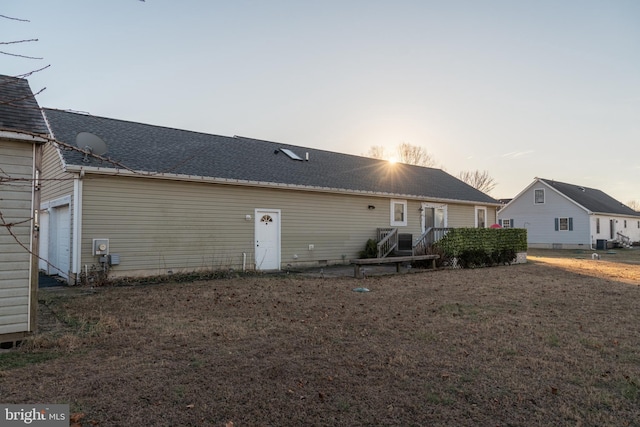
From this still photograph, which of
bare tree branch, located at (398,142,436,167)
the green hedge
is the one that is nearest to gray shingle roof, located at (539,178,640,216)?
bare tree branch, located at (398,142,436,167)

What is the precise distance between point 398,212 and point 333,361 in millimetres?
14223

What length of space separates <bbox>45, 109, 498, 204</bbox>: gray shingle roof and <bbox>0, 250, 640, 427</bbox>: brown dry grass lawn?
4316mm

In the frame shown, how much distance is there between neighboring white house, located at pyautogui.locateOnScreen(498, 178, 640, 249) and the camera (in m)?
29.7

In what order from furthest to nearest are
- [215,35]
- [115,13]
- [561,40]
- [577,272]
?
[577,272] < [561,40] < [215,35] < [115,13]

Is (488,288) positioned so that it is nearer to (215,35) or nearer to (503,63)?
(503,63)

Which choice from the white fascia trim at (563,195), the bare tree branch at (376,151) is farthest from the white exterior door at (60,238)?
the bare tree branch at (376,151)

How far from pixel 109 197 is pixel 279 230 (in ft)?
18.6

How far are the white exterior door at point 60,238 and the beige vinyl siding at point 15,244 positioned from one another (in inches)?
217

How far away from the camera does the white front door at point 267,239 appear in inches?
538

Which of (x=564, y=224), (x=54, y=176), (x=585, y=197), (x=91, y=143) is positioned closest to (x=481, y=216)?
(x=564, y=224)

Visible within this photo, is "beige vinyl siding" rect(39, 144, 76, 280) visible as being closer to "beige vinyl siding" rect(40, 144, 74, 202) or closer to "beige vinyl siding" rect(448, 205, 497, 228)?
"beige vinyl siding" rect(40, 144, 74, 202)

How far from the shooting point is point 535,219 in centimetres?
3216

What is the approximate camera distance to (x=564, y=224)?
30.6m

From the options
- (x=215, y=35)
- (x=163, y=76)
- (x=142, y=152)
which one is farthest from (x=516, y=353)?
(x=142, y=152)
